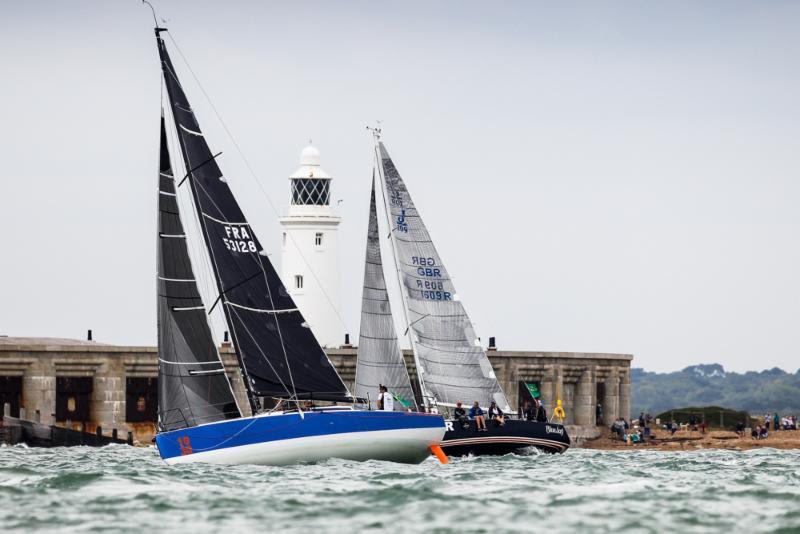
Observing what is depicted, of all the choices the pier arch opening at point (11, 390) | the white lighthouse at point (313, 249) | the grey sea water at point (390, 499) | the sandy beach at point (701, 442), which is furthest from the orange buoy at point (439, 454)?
the white lighthouse at point (313, 249)

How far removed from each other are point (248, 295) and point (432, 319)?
1142cm

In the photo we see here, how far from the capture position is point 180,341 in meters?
38.5

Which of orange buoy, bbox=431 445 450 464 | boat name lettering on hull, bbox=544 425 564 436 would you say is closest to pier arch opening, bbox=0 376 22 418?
boat name lettering on hull, bbox=544 425 564 436

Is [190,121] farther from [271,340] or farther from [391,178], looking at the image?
[391,178]

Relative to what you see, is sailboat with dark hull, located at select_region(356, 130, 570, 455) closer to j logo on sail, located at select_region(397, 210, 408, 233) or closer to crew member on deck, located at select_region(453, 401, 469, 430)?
j logo on sail, located at select_region(397, 210, 408, 233)

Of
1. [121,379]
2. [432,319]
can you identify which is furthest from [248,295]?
[121,379]

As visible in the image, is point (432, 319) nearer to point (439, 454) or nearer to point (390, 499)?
point (439, 454)

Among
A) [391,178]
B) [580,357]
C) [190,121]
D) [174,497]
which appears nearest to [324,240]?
[580,357]

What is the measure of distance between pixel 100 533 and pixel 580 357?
169 ft

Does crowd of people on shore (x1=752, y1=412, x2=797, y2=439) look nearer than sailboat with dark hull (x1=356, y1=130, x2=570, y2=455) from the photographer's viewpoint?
No

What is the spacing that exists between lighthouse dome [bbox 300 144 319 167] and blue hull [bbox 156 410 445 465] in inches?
1746

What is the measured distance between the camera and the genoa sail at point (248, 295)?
39094 mm

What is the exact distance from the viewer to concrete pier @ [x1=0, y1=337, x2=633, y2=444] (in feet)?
205

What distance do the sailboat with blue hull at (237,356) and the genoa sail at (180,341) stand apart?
2 centimetres
